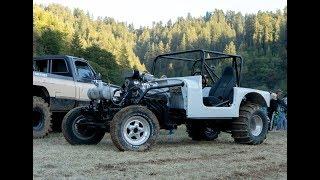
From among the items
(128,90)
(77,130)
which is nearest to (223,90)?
(128,90)

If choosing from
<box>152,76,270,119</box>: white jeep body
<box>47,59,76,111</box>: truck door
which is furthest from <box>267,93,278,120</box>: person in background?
<box>47,59,76,111</box>: truck door

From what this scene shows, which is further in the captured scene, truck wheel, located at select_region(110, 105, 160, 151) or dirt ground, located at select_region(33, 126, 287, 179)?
truck wheel, located at select_region(110, 105, 160, 151)

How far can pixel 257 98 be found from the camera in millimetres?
9641

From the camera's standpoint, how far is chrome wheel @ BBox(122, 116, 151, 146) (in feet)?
23.4

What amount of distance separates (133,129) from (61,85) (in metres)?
4.49

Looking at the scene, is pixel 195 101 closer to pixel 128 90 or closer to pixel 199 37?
pixel 128 90

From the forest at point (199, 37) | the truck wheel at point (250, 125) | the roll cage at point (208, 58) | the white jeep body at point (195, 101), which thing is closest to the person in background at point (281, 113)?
the roll cage at point (208, 58)

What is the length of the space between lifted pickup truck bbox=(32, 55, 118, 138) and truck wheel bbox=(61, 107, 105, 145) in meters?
2.06

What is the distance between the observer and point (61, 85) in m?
11.2

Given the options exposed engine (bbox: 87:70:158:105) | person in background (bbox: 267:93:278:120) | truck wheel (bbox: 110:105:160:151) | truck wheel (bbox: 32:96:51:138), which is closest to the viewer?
truck wheel (bbox: 110:105:160:151)

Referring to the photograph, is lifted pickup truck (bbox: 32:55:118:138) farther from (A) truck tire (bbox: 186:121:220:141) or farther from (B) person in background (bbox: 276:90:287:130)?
(B) person in background (bbox: 276:90:287:130)
